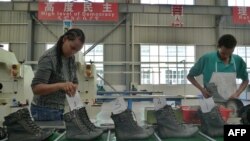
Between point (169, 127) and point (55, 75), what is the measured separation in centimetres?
77

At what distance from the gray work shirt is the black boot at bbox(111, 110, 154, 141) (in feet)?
1.70

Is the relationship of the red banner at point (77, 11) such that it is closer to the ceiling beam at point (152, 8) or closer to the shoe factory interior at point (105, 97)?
the shoe factory interior at point (105, 97)

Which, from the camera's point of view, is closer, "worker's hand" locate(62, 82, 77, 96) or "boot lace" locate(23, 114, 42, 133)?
"boot lace" locate(23, 114, 42, 133)

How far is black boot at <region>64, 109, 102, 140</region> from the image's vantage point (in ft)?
4.29

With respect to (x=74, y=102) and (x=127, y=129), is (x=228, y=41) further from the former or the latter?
(x=74, y=102)

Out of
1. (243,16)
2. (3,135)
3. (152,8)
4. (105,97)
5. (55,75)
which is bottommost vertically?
(105,97)

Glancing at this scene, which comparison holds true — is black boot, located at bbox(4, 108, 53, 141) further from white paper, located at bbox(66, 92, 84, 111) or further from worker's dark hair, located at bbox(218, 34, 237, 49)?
worker's dark hair, located at bbox(218, 34, 237, 49)

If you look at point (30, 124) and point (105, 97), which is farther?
point (105, 97)

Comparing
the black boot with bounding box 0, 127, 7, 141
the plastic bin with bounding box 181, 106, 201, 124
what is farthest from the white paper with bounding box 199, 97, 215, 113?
the black boot with bounding box 0, 127, 7, 141

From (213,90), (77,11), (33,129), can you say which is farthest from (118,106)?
(77,11)

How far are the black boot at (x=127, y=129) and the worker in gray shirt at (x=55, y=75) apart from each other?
37 centimetres

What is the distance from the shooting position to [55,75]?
1.74 meters

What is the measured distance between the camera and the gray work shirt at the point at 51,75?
163 cm

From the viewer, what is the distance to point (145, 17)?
35.0 feet
